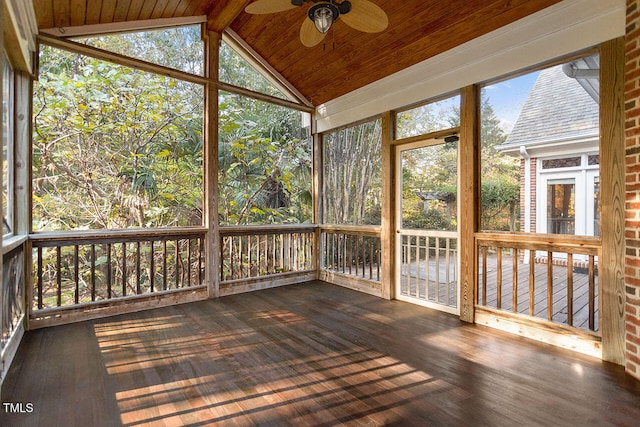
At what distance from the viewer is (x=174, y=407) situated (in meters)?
1.81

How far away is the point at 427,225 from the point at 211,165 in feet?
9.36

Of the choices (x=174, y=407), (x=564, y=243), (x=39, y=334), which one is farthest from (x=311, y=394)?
(x=39, y=334)

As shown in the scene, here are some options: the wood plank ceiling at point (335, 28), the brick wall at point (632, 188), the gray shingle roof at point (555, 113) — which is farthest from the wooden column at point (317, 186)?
the brick wall at point (632, 188)

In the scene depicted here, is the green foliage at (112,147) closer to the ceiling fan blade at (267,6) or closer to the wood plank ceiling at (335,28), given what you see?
the wood plank ceiling at (335,28)

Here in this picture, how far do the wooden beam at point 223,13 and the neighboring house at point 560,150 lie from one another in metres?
3.24

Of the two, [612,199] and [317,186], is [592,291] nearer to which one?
[612,199]

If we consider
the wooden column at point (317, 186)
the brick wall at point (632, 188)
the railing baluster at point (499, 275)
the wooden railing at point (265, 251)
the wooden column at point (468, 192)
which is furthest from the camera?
the wooden column at point (317, 186)

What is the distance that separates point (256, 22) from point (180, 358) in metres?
4.05

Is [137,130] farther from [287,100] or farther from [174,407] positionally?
[174,407]

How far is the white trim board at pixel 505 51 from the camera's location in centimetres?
241

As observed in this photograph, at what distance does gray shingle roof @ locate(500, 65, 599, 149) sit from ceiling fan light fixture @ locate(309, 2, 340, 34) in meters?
1.96

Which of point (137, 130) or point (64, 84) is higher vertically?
point (64, 84)

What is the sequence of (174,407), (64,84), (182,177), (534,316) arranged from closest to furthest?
(174,407) → (534,316) → (64,84) → (182,177)

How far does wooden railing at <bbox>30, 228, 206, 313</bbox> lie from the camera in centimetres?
318
